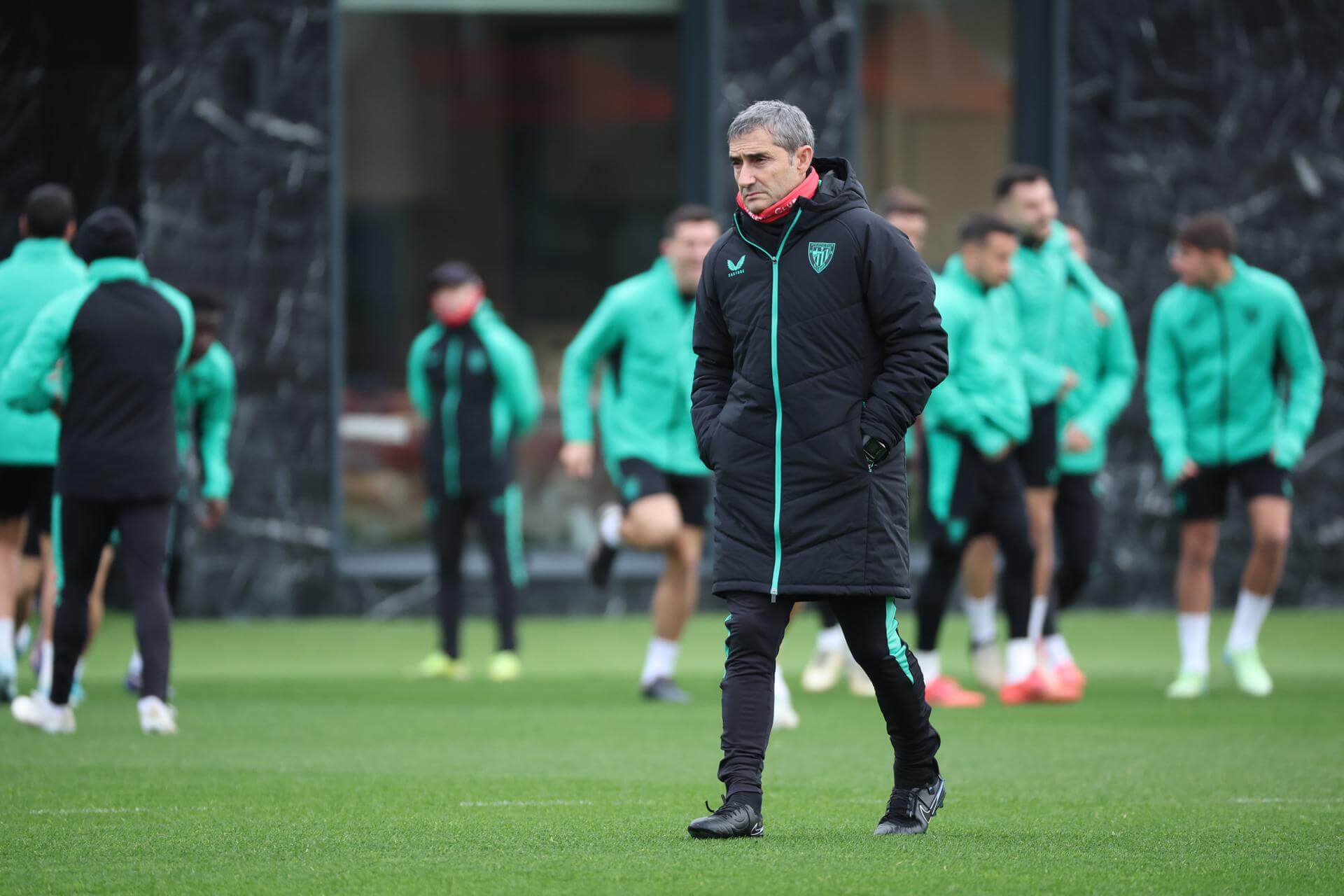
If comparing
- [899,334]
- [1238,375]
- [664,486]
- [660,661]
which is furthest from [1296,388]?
[899,334]

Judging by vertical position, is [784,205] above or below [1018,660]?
above

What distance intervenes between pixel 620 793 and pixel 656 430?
3.50m

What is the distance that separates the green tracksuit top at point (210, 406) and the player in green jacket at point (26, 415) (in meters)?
0.86

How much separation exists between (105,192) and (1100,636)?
26.1 ft

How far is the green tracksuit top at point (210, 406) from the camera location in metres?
10.6

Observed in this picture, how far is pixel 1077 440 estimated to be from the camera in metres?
11.0

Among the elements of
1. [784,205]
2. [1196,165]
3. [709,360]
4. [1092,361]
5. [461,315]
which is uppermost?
[1196,165]

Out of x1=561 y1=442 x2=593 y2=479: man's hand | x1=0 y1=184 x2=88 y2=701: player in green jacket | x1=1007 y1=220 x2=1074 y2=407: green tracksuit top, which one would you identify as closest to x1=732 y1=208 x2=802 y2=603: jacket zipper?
x1=561 y1=442 x2=593 y2=479: man's hand

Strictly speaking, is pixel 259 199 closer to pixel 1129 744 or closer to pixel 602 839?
pixel 1129 744

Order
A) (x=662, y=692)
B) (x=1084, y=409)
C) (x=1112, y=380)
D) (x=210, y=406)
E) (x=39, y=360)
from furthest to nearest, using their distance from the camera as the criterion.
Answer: (x=1084, y=409) < (x=1112, y=380) < (x=210, y=406) < (x=662, y=692) < (x=39, y=360)

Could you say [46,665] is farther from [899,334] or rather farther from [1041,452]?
[899,334]

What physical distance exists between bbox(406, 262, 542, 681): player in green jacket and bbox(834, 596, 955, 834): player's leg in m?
6.14

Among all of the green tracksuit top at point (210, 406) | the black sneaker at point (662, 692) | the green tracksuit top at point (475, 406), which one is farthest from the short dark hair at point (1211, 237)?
the green tracksuit top at point (210, 406)

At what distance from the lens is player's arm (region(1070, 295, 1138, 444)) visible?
36.3 feet
